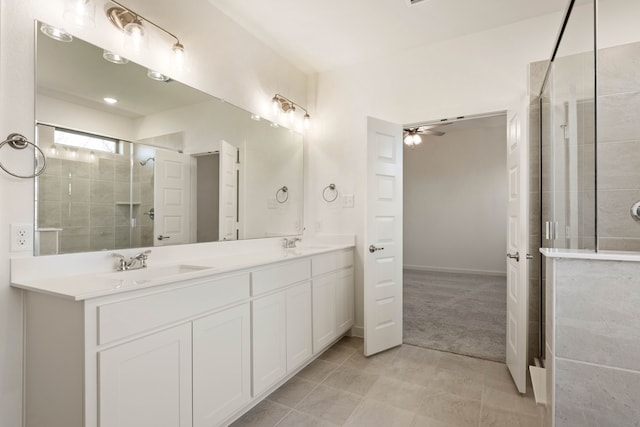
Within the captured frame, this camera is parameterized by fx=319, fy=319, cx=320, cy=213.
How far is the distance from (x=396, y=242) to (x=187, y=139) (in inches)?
76.9

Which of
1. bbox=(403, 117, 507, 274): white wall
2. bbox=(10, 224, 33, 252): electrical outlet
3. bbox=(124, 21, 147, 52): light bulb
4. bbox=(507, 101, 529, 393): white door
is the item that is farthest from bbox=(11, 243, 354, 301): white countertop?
bbox=(403, 117, 507, 274): white wall

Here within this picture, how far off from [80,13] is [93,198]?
0.93 meters

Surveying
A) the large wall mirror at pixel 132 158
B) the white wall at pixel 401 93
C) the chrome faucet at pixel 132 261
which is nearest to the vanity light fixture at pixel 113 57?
the large wall mirror at pixel 132 158

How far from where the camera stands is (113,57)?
1.73 meters

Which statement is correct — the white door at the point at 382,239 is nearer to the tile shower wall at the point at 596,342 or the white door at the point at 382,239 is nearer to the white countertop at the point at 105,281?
the white countertop at the point at 105,281

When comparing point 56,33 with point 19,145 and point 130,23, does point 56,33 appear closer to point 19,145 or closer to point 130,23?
point 130,23

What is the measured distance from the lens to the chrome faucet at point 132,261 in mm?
1697

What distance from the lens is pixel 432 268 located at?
6582mm

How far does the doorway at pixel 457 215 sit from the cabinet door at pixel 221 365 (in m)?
3.05

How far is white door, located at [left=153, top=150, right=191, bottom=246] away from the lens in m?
1.99

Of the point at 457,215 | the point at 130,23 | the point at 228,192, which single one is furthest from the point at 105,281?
the point at 457,215

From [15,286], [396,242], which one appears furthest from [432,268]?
[15,286]

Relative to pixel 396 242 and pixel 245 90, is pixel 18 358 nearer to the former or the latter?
pixel 245 90

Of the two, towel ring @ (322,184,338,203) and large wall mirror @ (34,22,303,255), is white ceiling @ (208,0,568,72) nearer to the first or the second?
large wall mirror @ (34,22,303,255)
